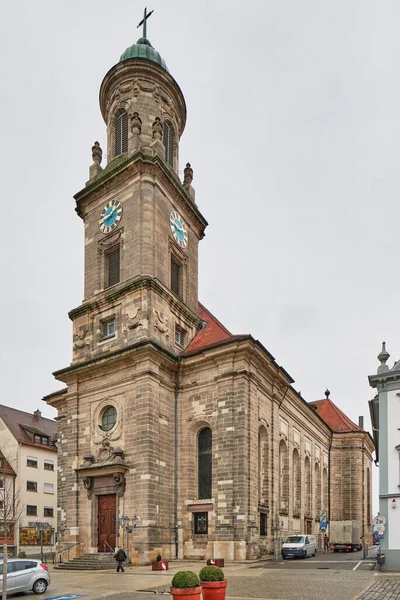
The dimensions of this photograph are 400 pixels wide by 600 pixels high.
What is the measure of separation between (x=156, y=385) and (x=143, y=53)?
23693 millimetres

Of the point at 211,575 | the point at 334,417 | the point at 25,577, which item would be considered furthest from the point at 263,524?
the point at 334,417

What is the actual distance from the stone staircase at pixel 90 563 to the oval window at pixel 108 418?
6.65m

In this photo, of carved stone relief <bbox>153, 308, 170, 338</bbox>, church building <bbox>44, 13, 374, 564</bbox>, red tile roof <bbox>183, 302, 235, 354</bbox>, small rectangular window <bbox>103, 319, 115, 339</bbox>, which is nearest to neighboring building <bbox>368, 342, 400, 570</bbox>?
church building <bbox>44, 13, 374, 564</bbox>

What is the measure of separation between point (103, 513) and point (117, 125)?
2522 centimetres

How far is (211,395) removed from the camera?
31.6m

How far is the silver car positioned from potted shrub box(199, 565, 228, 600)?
935 cm

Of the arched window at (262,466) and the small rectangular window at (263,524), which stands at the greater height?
the arched window at (262,466)

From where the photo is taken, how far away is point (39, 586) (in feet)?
67.8

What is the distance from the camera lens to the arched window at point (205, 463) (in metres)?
31.3

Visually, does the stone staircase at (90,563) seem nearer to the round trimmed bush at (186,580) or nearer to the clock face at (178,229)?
the round trimmed bush at (186,580)

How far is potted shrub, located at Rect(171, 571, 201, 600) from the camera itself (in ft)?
42.8

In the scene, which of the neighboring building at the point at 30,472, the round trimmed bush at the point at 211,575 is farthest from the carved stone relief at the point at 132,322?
the neighboring building at the point at 30,472

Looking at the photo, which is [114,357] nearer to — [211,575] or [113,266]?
[113,266]

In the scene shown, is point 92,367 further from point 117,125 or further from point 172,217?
point 117,125
